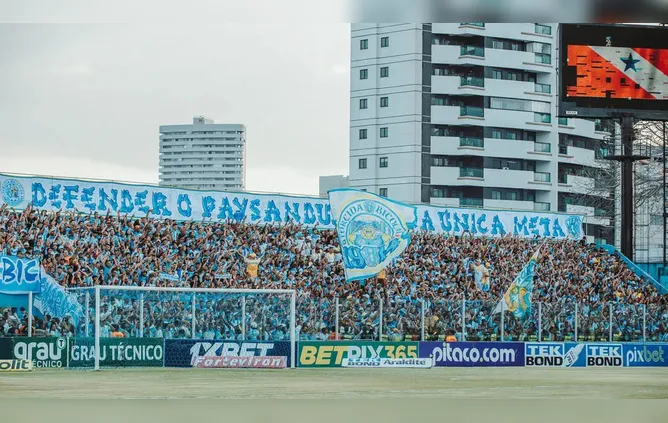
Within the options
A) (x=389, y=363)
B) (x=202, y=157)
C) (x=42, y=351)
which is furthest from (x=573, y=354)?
(x=202, y=157)

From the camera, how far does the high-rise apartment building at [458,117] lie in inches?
1955

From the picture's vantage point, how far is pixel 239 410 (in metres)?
9.05

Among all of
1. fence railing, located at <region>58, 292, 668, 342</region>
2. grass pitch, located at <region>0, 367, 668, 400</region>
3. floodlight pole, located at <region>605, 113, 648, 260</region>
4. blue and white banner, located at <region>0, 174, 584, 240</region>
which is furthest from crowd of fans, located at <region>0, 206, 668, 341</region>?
floodlight pole, located at <region>605, 113, 648, 260</region>

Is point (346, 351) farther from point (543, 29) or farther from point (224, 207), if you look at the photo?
point (543, 29)

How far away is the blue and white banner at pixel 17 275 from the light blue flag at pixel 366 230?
5.77 metres

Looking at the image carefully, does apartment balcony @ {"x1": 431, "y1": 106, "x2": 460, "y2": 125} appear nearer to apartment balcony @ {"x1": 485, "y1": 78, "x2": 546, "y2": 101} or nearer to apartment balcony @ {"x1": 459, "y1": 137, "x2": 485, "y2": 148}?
apartment balcony @ {"x1": 459, "y1": 137, "x2": 485, "y2": 148}

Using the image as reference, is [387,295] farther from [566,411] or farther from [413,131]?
[413,131]

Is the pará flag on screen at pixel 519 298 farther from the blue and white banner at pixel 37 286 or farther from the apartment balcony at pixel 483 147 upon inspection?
the apartment balcony at pixel 483 147

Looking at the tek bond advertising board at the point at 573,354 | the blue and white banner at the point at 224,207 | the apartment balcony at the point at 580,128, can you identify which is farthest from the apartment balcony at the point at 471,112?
the tek bond advertising board at the point at 573,354

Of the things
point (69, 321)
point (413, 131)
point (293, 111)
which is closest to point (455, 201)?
point (413, 131)

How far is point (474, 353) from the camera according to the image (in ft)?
70.1

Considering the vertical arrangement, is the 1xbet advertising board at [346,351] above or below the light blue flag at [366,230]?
below

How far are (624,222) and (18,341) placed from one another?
14.8m

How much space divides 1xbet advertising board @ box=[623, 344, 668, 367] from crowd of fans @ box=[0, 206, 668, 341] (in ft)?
0.88
